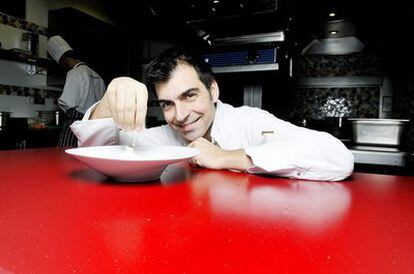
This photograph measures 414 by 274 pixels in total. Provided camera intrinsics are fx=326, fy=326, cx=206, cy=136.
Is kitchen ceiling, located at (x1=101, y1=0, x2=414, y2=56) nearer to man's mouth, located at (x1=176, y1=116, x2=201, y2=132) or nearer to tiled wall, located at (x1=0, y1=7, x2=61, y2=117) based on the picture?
man's mouth, located at (x1=176, y1=116, x2=201, y2=132)

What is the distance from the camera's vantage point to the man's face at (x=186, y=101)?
4.46 ft

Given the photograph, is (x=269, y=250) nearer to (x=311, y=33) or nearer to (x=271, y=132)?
(x=271, y=132)

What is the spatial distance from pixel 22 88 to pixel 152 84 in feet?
9.68

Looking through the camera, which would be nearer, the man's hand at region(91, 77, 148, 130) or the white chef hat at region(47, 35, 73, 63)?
the man's hand at region(91, 77, 148, 130)

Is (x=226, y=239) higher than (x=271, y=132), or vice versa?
(x=271, y=132)

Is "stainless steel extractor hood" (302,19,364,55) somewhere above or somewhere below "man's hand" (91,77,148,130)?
above

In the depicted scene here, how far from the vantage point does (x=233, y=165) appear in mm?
992

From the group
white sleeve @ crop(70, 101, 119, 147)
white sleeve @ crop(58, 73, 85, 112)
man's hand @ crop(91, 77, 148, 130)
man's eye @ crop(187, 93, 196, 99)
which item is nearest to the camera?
man's hand @ crop(91, 77, 148, 130)

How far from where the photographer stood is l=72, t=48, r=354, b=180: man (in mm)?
883

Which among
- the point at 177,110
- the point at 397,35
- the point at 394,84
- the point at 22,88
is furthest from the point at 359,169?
the point at 22,88

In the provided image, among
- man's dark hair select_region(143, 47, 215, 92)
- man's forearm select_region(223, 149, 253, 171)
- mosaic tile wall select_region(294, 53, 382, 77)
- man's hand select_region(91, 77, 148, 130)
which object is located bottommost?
man's forearm select_region(223, 149, 253, 171)

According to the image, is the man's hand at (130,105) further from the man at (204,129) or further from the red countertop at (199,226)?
the red countertop at (199,226)

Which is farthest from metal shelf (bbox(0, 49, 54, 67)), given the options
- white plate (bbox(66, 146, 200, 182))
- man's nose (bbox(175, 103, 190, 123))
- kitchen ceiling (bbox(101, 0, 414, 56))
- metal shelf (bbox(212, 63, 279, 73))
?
white plate (bbox(66, 146, 200, 182))

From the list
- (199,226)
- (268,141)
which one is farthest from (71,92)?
(199,226)
